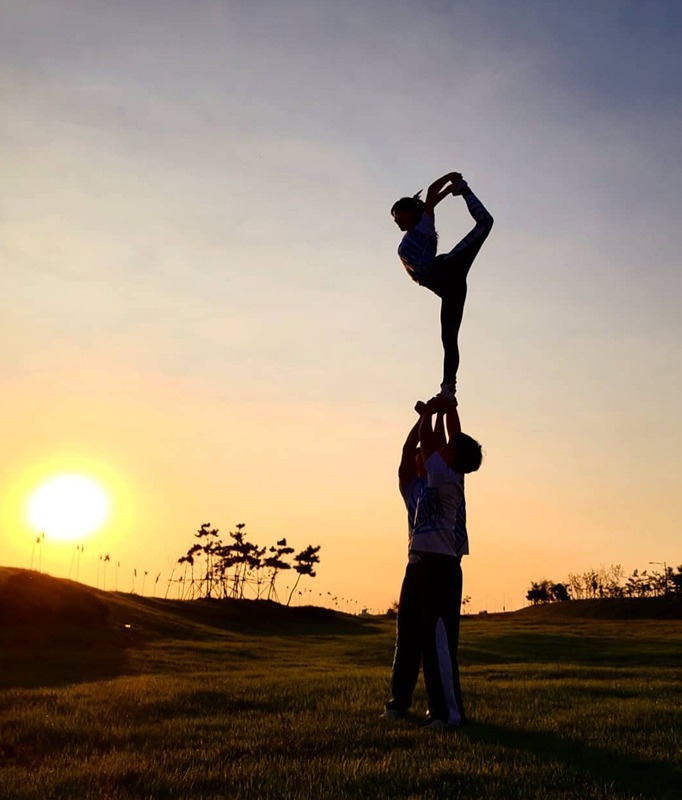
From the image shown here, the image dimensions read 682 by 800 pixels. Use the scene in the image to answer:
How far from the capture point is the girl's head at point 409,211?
1098 cm

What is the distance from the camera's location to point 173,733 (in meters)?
10.5

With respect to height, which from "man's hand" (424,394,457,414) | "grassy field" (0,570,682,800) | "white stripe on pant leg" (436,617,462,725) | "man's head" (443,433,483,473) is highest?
"man's hand" (424,394,457,414)

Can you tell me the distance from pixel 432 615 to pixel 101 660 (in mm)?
32164

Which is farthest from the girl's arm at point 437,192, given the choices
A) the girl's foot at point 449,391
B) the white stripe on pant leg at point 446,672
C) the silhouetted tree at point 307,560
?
the silhouetted tree at point 307,560

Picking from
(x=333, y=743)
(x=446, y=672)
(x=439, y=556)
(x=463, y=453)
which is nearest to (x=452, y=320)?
(x=463, y=453)

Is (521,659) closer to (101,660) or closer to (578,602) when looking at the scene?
(101,660)

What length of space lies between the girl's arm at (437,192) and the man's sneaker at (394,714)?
22.5ft

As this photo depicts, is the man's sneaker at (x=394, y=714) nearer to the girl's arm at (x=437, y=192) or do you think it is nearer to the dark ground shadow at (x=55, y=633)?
the girl's arm at (x=437, y=192)

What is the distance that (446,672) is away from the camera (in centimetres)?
1106

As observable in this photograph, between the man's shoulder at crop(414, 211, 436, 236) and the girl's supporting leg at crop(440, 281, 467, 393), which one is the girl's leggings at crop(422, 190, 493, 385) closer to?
the girl's supporting leg at crop(440, 281, 467, 393)

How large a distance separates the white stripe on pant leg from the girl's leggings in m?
3.61

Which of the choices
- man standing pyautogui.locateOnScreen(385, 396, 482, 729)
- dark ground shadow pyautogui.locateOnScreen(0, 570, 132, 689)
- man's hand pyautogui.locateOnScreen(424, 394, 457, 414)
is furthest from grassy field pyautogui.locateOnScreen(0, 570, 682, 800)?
dark ground shadow pyautogui.locateOnScreen(0, 570, 132, 689)

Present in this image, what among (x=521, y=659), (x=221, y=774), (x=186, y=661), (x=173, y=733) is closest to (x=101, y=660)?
(x=186, y=661)

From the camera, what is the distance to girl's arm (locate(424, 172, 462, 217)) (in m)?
11.1
